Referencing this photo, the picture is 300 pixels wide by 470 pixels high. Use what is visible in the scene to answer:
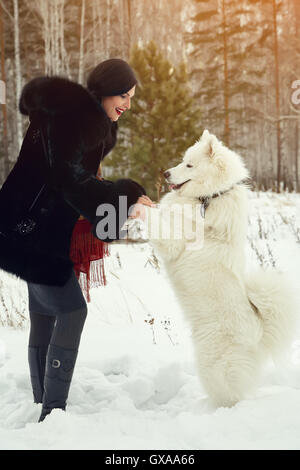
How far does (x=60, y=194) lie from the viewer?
209 centimetres

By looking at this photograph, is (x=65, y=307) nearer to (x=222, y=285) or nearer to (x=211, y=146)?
(x=222, y=285)

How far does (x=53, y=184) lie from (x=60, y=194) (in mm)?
75

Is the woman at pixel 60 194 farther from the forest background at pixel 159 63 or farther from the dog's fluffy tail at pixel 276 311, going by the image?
the forest background at pixel 159 63

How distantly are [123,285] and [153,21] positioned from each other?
19.7 meters

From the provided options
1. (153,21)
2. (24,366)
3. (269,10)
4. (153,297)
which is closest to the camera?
(24,366)

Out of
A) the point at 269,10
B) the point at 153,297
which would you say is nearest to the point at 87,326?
the point at 153,297

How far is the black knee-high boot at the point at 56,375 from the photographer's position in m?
2.21

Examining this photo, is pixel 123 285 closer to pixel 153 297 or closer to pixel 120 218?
pixel 153 297

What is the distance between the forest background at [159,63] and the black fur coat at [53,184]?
2520 mm

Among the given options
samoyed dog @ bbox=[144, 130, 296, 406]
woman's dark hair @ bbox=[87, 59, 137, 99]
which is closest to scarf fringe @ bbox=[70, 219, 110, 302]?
samoyed dog @ bbox=[144, 130, 296, 406]

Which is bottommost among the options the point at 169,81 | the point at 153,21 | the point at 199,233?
the point at 199,233

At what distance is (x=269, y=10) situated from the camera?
17844 mm

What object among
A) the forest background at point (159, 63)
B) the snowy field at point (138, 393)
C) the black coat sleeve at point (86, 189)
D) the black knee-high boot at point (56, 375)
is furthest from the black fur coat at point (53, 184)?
the forest background at point (159, 63)

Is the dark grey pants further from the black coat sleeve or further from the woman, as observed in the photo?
the black coat sleeve
